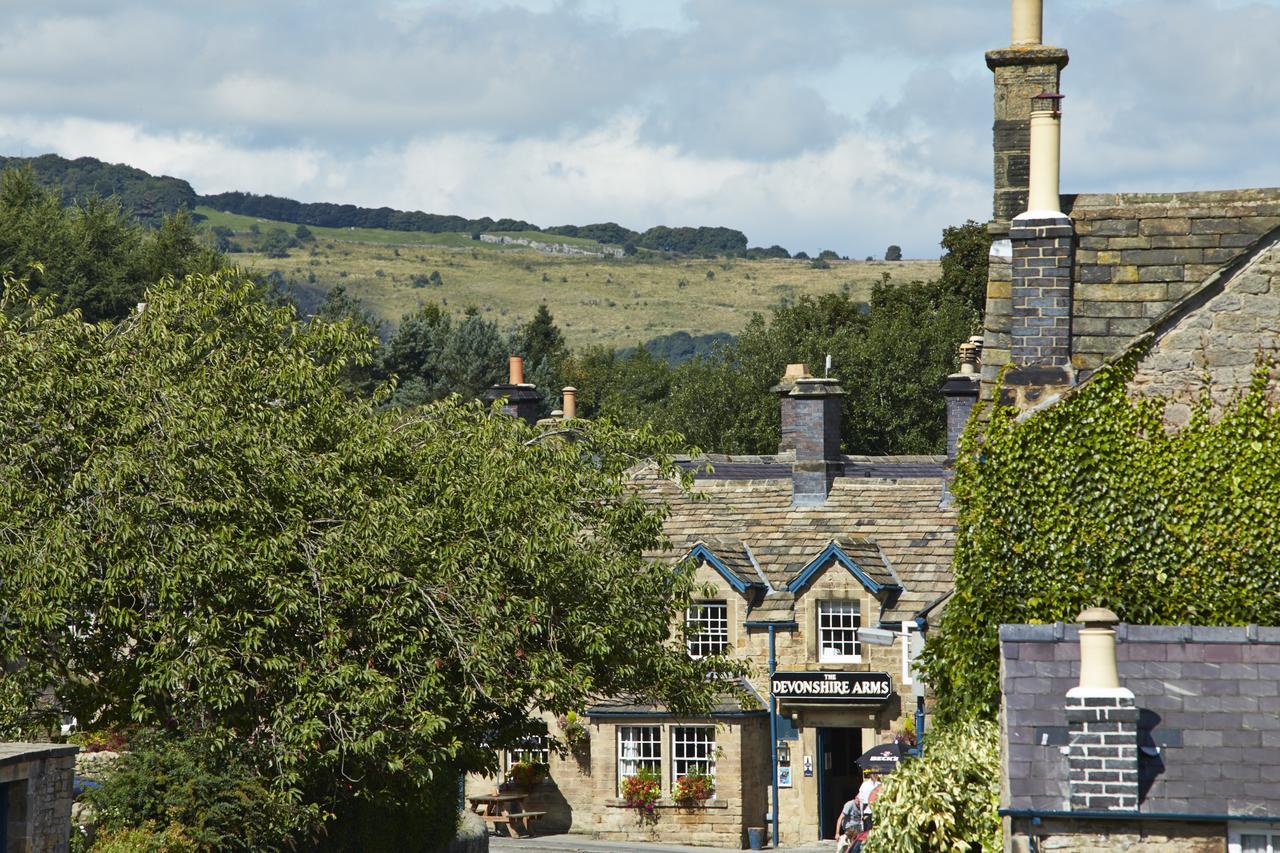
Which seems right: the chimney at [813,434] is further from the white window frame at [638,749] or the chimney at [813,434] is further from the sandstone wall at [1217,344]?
the sandstone wall at [1217,344]

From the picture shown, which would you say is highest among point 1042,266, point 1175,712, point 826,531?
point 1042,266

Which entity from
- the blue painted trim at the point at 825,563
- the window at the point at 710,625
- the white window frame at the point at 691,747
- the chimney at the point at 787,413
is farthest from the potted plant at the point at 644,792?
the chimney at the point at 787,413

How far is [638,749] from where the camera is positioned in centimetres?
3691

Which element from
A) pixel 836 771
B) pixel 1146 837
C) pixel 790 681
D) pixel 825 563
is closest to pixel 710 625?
pixel 790 681

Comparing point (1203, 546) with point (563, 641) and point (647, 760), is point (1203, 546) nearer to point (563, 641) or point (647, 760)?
point (563, 641)

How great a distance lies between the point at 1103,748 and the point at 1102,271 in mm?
6648

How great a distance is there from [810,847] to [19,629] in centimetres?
1975

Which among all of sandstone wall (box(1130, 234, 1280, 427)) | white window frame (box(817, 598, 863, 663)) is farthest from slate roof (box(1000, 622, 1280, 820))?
white window frame (box(817, 598, 863, 663))

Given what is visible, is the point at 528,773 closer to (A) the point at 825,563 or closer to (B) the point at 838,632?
(B) the point at 838,632

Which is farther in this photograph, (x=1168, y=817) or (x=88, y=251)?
(x=88, y=251)

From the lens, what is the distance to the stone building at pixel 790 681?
35.5 metres

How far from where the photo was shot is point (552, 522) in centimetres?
2217

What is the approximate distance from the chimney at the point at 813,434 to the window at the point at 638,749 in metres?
6.23

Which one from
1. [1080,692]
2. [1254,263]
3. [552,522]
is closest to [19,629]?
[552,522]
